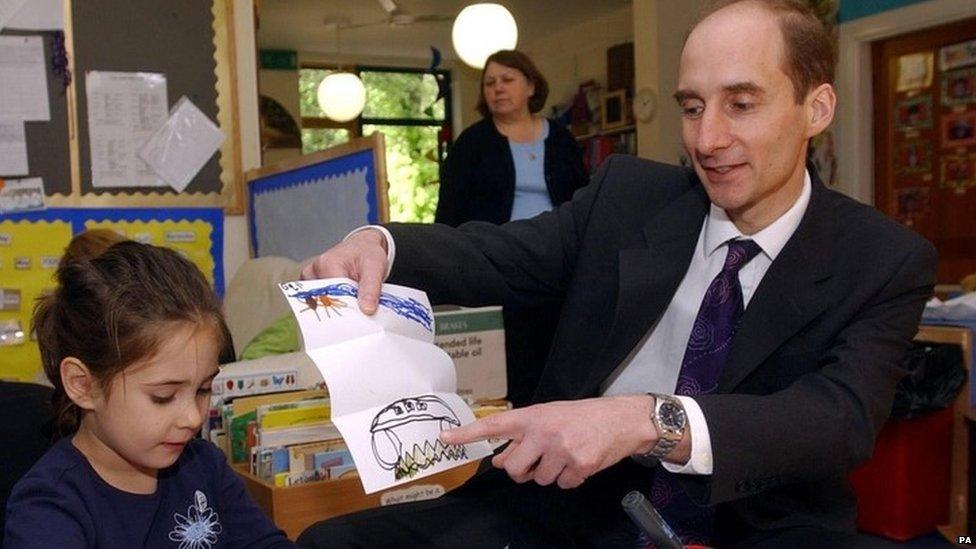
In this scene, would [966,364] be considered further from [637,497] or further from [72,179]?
[72,179]

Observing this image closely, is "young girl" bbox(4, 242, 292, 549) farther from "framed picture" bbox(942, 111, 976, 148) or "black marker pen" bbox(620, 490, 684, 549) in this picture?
"framed picture" bbox(942, 111, 976, 148)

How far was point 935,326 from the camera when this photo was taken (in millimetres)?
3412

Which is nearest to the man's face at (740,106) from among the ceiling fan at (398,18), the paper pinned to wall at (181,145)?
the paper pinned to wall at (181,145)

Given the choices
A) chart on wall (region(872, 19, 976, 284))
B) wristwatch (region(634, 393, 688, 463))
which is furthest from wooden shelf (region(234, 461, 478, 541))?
chart on wall (region(872, 19, 976, 284))

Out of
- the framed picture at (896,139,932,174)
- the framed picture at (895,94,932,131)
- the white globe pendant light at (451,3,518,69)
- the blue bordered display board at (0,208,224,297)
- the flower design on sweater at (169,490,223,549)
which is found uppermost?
the white globe pendant light at (451,3,518,69)

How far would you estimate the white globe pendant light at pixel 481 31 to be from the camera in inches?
237

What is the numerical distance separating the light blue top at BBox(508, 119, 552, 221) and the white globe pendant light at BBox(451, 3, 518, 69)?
2578 millimetres

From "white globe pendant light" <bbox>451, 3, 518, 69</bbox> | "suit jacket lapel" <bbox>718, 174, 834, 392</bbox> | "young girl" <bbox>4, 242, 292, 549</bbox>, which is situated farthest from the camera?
"white globe pendant light" <bbox>451, 3, 518, 69</bbox>

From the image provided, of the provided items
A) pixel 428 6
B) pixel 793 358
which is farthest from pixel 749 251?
pixel 428 6

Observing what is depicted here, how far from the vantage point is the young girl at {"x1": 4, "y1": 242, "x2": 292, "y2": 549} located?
1.18 meters

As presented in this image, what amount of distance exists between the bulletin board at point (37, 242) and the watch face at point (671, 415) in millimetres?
2318

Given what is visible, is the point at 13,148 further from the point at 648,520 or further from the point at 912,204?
the point at 912,204

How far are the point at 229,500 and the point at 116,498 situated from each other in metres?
0.19

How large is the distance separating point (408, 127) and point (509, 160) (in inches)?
354
